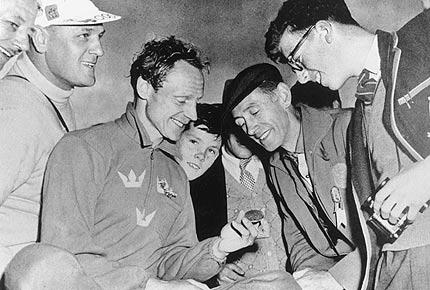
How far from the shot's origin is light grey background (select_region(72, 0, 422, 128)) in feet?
14.5

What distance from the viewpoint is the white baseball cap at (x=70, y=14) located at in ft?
14.4

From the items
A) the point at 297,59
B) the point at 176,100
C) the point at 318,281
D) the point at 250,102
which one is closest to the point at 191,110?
the point at 176,100

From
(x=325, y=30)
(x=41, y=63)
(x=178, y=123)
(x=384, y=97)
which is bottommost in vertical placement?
(x=178, y=123)

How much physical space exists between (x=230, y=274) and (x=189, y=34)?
148 centimetres

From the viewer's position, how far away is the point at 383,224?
4.20m

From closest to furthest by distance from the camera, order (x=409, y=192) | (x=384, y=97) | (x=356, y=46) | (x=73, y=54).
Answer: (x=409, y=192) → (x=384, y=97) → (x=356, y=46) → (x=73, y=54)

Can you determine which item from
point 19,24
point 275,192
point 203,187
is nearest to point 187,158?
point 203,187

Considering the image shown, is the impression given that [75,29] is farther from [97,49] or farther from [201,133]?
[201,133]

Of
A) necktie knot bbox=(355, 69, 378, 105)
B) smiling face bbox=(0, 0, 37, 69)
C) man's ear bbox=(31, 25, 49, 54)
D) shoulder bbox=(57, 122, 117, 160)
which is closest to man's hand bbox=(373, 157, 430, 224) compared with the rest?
necktie knot bbox=(355, 69, 378, 105)

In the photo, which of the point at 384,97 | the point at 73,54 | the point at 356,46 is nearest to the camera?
the point at 384,97

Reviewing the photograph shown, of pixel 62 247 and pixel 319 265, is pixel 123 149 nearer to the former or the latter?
pixel 62 247

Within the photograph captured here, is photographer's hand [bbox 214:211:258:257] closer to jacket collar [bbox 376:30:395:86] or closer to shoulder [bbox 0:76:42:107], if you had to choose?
jacket collar [bbox 376:30:395:86]

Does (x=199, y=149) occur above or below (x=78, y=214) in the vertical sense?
above

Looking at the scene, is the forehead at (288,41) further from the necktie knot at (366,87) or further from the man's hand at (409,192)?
the man's hand at (409,192)
